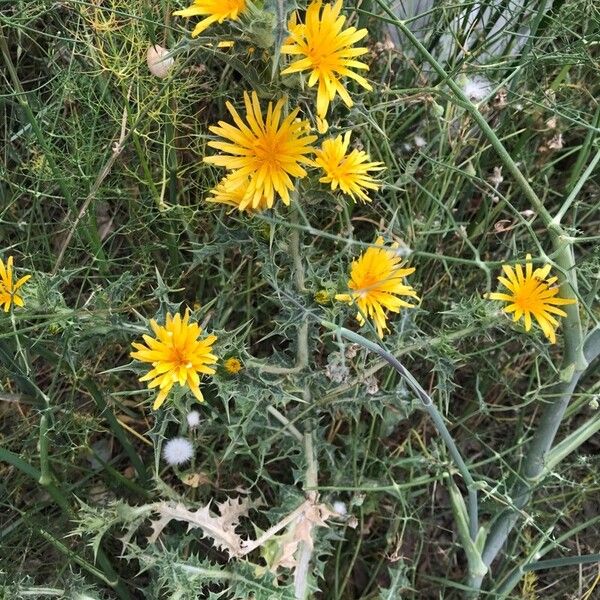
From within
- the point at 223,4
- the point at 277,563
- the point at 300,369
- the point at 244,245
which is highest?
the point at 223,4

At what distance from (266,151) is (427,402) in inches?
14.3

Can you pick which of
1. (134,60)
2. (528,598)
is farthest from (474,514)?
(134,60)

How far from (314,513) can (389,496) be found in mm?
281

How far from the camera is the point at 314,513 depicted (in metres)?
1.00

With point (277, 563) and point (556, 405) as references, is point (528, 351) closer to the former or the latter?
point (556, 405)

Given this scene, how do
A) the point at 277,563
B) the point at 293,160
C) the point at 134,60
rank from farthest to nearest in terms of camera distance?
the point at 134,60
the point at 277,563
the point at 293,160

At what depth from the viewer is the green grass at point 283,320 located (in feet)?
3.26

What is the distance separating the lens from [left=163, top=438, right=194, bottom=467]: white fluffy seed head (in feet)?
3.59

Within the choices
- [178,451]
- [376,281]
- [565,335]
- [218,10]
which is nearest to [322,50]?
[218,10]

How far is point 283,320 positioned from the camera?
0.92 meters

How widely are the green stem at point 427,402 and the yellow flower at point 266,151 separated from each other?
187 mm

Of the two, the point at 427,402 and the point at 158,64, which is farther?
the point at 158,64

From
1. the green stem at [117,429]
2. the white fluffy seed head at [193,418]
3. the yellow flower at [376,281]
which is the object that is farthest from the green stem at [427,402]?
the green stem at [117,429]

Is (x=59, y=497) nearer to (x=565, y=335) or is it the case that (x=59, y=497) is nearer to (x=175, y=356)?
(x=175, y=356)
